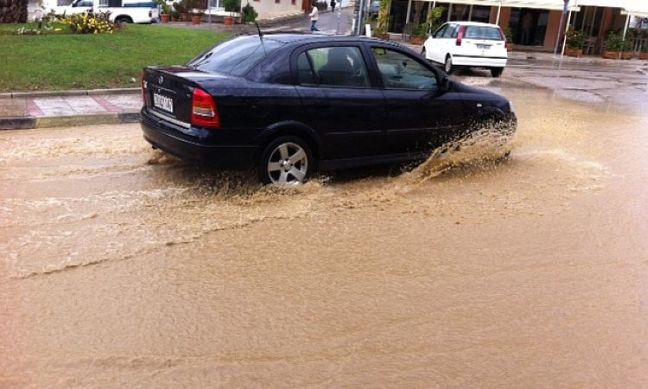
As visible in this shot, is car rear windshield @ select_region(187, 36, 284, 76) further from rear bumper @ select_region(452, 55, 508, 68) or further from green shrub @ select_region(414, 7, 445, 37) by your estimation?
green shrub @ select_region(414, 7, 445, 37)

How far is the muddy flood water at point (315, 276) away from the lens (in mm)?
3805

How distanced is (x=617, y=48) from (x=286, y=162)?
29.7 m

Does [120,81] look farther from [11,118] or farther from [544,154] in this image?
[544,154]

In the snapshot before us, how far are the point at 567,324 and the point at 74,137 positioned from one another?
6712 mm

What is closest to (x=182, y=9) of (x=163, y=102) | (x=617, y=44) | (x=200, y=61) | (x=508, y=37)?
(x=508, y=37)

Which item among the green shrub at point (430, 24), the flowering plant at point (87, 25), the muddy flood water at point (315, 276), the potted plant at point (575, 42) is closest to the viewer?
the muddy flood water at point (315, 276)

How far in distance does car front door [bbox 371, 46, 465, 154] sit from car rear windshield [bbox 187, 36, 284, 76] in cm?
118

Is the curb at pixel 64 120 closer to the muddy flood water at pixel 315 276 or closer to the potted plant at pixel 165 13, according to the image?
the muddy flood water at pixel 315 276

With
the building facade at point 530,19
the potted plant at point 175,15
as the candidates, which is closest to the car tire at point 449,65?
the building facade at point 530,19

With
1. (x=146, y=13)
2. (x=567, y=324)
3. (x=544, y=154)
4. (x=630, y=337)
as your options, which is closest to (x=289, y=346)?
(x=567, y=324)

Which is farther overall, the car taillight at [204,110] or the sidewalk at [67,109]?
the sidewalk at [67,109]

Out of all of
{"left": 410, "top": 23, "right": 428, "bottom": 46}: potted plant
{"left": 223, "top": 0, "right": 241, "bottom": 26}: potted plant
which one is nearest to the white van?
{"left": 223, "top": 0, "right": 241, "bottom": 26}: potted plant

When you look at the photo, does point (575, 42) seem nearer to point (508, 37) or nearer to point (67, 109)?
point (508, 37)

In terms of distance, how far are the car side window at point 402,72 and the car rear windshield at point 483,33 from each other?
13.0 m
